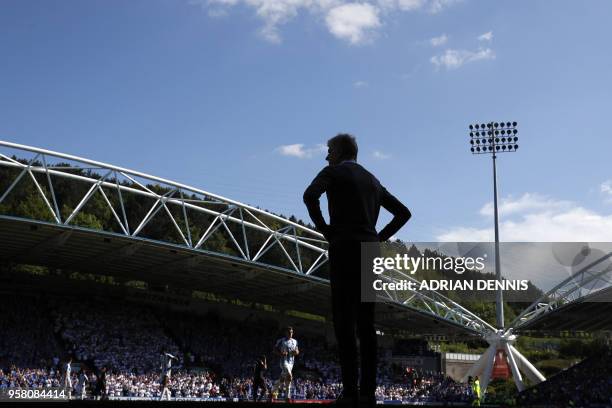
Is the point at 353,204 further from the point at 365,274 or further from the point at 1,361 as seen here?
the point at 1,361

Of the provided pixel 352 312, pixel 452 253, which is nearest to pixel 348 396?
pixel 352 312

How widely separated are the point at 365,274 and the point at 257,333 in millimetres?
45149

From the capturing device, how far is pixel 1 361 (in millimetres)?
33094

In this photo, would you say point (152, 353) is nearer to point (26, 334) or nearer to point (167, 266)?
point (167, 266)

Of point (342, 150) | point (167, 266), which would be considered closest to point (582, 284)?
point (167, 266)

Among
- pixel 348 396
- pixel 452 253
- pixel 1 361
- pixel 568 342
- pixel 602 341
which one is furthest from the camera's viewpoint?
pixel 568 342

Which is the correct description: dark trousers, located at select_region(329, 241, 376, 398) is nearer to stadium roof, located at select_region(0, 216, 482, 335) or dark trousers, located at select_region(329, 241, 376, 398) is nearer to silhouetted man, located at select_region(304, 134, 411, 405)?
silhouetted man, located at select_region(304, 134, 411, 405)

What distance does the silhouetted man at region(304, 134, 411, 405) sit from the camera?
3.86 metres

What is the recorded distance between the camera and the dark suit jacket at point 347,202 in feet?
12.9

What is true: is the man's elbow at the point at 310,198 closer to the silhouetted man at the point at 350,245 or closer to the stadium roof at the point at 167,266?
the silhouetted man at the point at 350,245

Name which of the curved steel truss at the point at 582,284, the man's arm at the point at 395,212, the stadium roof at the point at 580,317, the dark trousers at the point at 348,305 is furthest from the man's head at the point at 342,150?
the stadium roof at the point at 580,317

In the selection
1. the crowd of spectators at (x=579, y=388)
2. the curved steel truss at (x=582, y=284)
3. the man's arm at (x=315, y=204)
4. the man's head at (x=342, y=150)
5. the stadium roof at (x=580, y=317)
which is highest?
the curved steel truss at (x=582, y=284)

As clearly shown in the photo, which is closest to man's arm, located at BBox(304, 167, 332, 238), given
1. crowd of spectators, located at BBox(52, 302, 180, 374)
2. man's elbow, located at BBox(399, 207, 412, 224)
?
man's elbow, located at BBox(399, 207, 412, 224)

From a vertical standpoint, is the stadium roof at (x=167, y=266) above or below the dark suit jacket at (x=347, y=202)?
above
